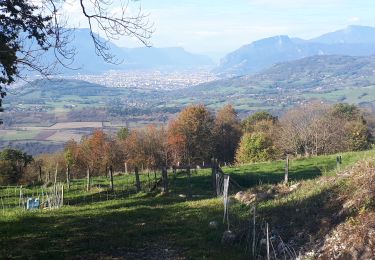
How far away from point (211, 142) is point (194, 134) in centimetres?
307

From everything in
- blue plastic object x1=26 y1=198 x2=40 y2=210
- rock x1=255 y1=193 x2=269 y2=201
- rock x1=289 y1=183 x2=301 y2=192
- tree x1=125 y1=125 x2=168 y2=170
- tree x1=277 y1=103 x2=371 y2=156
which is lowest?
tree x1=125 y1=125 x2=168 y2=170

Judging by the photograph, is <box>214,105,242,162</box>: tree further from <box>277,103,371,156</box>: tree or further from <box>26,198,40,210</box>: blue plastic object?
<box>26,198,40,210</box>: blue plastic object

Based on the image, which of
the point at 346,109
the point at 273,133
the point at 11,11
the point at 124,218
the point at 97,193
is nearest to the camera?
the point at 11,11

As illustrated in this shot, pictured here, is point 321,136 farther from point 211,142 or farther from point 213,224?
point 213,224

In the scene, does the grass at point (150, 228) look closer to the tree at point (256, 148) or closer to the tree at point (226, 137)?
the tree at point (256, 148)

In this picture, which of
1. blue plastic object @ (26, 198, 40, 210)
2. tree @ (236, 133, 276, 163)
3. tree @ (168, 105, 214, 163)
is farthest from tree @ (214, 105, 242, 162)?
blue plastic object @ (26, 198, 40, 210)

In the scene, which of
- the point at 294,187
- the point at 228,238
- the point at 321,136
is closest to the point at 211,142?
the point at 321,136

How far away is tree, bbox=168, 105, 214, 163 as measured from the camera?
7538cm

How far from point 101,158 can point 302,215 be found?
61.3 metres

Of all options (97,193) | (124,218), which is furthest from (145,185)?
(124,218)

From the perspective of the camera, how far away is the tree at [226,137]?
80.1 metres

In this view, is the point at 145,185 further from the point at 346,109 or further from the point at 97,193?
the point at 346,109

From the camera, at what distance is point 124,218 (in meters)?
17.1

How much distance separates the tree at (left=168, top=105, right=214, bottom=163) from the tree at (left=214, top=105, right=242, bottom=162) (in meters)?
2.81
